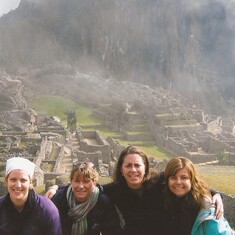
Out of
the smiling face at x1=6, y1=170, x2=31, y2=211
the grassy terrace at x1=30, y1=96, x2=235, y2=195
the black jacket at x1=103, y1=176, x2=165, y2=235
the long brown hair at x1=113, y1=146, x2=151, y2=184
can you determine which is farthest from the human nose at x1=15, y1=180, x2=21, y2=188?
the grassy terrace at x1=30, y1=96, x2=235, y2=195

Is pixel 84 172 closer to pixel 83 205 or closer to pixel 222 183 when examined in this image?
pixel 83 205

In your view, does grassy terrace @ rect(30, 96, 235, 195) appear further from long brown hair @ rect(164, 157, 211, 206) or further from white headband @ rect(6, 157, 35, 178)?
white headband @ rect(6, 157, 35, 178)

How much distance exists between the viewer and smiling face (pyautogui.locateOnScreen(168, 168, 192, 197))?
584cm

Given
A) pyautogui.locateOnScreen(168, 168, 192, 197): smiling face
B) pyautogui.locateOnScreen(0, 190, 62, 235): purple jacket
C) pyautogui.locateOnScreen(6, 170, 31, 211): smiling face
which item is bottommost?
pyautogui.locateOnScreen(0, 190, 62, 235): purple jacket

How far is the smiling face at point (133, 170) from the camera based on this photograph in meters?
6.13

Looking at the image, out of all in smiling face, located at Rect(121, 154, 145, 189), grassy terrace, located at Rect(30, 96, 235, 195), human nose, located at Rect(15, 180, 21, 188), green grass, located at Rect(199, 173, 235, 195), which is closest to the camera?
human nose, located at Rect(15, 180, 21, 188)

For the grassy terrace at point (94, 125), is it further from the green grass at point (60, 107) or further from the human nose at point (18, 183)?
the human nose at point (18, 183)

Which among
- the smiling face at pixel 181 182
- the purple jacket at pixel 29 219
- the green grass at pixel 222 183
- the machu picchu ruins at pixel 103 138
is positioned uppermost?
the machu picchu ruins at pixel 103 138

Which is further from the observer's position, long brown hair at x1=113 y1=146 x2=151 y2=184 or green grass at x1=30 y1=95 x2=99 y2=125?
green grass at x1=30 y1=95 x2=99 y2=125

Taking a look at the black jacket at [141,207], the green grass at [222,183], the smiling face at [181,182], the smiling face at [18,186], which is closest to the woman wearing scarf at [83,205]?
the black jacket at [141,207]

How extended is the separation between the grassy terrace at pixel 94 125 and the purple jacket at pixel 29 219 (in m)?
10.8

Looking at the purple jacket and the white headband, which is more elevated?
the white headband

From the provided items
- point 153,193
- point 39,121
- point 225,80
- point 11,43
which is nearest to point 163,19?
point 225,80

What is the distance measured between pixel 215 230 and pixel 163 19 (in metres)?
154
